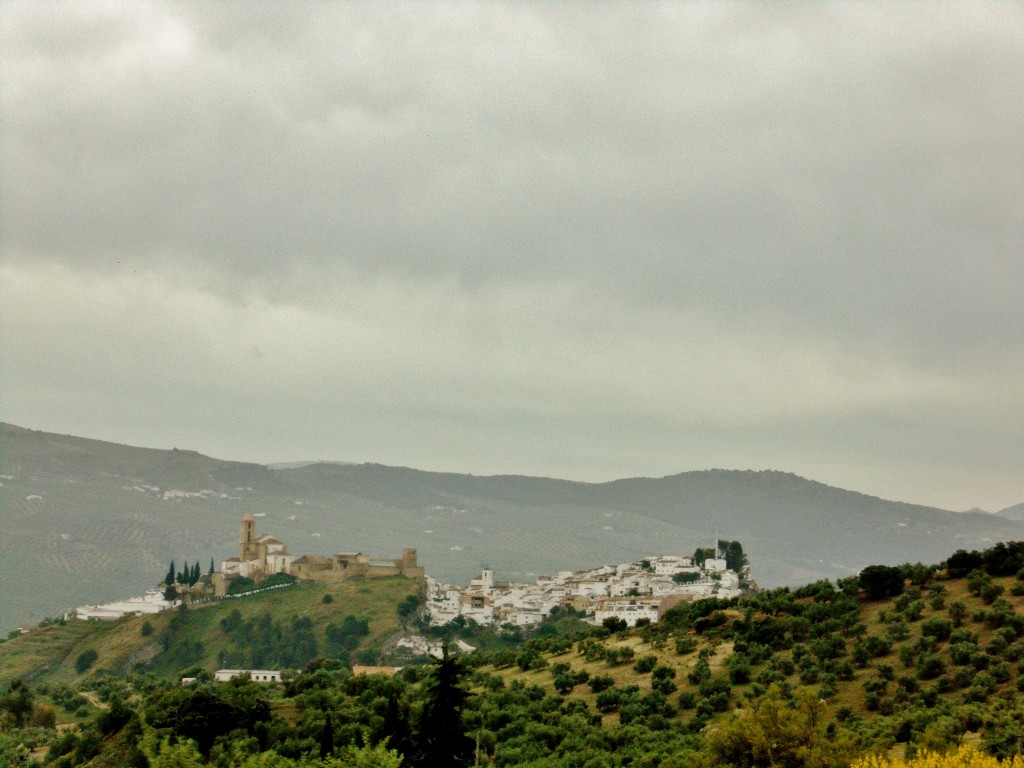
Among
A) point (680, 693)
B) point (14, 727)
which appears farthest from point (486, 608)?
point (680, 693)

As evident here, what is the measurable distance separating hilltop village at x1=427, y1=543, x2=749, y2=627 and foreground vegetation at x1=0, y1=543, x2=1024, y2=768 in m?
62.9

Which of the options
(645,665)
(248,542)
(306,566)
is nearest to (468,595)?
(306,566)

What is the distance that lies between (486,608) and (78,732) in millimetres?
100659

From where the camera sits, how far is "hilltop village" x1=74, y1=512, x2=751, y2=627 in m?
128

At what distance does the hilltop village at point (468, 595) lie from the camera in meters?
128

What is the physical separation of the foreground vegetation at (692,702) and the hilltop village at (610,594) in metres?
62.9

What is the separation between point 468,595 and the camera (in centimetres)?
15438

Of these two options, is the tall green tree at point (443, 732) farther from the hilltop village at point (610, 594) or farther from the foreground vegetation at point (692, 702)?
the hilltop village at point (610, 594)

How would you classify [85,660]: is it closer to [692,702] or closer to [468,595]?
[468,595]

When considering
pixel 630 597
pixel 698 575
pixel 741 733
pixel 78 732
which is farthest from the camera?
pixel 698 575

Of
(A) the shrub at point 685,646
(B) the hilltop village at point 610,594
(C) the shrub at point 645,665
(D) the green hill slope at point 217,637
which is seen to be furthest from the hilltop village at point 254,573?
(C) the shrub at point 645,665

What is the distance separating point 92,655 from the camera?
360ft

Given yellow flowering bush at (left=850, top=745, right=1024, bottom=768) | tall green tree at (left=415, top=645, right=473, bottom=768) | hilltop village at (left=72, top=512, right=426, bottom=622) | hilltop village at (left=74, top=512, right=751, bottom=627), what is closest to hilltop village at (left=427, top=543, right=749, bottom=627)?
hilltop village at (left=74, top=512, right=751, bottom=627)

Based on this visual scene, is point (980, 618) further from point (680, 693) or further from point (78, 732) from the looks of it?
point (78, 732)
